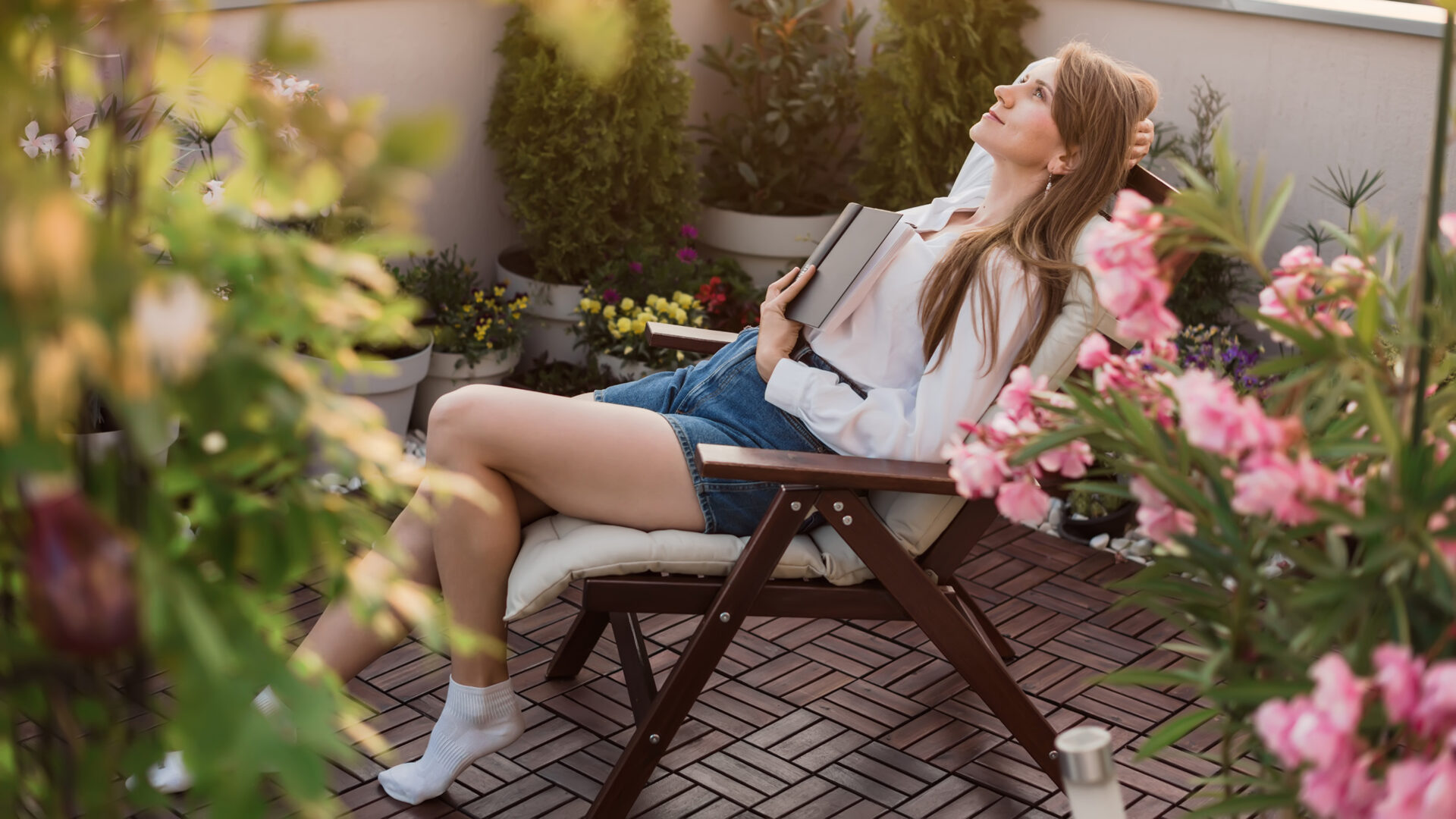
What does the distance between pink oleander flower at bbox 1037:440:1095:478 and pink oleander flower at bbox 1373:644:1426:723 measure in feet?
1.61

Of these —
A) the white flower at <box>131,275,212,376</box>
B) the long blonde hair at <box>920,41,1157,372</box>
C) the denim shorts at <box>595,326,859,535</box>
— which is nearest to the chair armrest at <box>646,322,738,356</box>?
the denim shorts at <box>595,326,859,535</box>

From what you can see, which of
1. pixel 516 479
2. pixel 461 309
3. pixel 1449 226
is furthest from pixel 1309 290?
pixel 461 309

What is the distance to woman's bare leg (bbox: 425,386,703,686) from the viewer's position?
2.29 metres

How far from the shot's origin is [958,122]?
445cm

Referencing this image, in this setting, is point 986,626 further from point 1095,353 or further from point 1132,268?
point 1132,268

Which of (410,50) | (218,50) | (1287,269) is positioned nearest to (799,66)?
(410,50)

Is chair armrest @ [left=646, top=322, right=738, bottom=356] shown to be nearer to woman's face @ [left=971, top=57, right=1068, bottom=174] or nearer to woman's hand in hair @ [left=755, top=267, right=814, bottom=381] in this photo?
woman's hand in hair @ [left=755, top=267, right=814, bottom=381]

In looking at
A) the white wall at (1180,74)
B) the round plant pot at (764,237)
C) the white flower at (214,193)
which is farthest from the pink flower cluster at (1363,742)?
the round plant pot at (764,237)

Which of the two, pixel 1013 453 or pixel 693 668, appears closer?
pixel 1013 453

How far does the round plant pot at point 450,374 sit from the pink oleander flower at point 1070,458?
2.81 meters

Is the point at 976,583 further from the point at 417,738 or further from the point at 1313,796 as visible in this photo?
the point at 1313,796

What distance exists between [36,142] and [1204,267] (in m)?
3.03

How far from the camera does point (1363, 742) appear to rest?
1.04m

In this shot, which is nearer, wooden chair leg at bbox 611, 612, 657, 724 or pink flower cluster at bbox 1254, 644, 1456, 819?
pink flower cluster at bbox 1254, 644, 1456, 819
